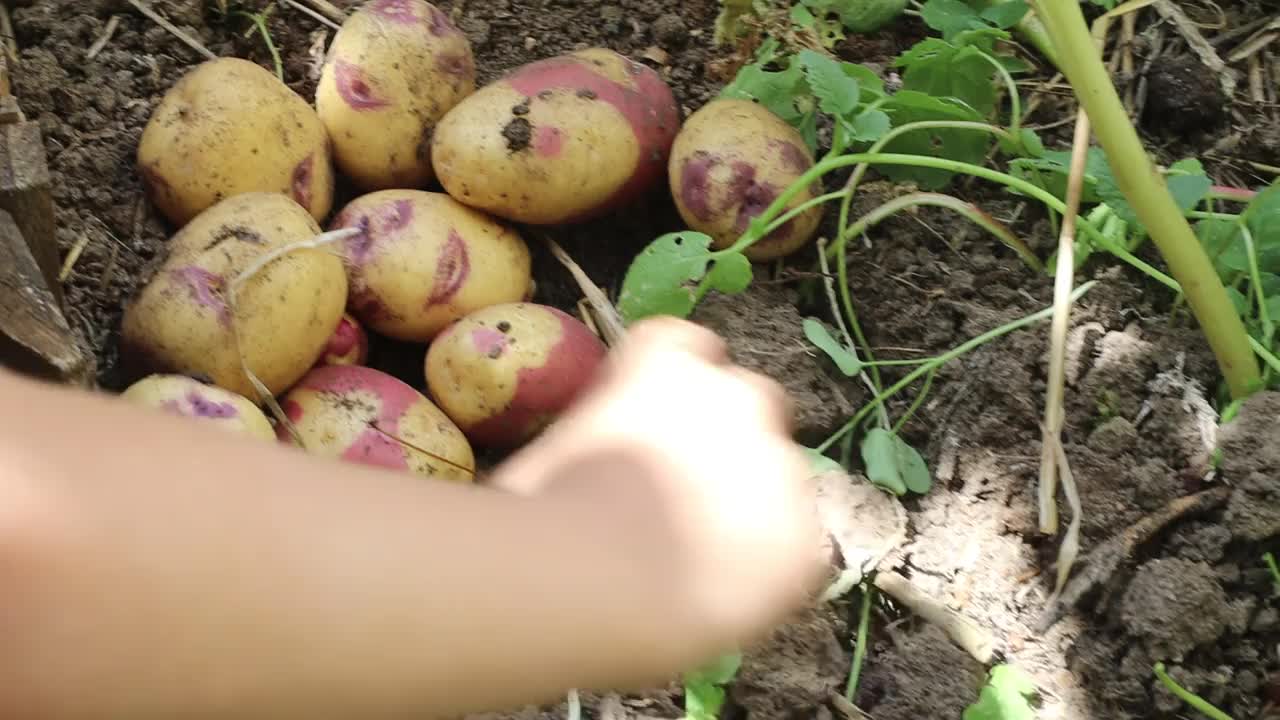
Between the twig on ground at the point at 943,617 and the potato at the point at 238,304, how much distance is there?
66 centimetres

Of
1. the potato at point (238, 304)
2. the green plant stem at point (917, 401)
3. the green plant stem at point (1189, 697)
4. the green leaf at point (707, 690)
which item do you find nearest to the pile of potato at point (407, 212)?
the potato at point (238, 304)

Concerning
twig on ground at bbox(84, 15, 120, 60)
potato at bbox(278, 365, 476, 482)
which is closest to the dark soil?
twig on ground at bbox(84, 15, 120, 60)

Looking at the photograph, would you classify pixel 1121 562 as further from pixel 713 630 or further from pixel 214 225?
pixel 214 225

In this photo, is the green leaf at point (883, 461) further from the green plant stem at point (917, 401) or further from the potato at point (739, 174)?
the potato at point (739, 174)

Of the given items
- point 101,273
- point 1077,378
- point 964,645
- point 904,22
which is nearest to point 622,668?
point 964,645

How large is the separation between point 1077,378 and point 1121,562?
22 cm

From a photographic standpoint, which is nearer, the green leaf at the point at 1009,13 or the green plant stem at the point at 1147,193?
the green plant stem at the point at 1147,193

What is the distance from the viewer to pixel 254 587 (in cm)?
64

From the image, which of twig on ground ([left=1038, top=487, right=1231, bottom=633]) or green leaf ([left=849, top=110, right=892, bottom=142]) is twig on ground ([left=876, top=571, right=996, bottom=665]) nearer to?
twig on ground ([left=1038, top=487, right=1231, bottom=633])

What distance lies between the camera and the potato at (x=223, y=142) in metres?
1.45

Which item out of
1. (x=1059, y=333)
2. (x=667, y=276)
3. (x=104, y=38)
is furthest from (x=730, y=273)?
(x=104, y=38)

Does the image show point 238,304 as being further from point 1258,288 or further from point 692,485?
point 1258,288

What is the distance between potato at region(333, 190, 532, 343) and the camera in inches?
57.6

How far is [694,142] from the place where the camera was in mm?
1504
